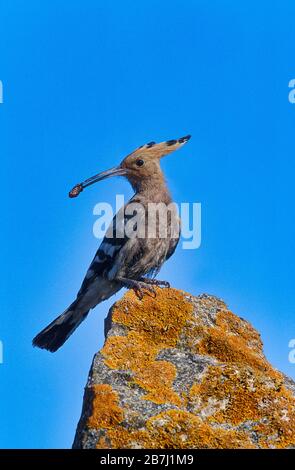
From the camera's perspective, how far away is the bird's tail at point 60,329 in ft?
23.3

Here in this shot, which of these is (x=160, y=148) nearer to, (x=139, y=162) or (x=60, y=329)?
(x=139, y=162)

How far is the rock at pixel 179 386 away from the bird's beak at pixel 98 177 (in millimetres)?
3152

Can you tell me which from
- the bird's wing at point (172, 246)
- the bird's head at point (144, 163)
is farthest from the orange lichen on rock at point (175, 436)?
the bird's head at point (144, 163)

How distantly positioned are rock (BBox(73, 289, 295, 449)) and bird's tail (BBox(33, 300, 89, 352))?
1889mm

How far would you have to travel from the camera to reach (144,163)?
27.3 ft

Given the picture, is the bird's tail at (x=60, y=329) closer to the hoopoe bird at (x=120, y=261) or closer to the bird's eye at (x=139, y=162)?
the hoopoe bird at (x=120, y=261)

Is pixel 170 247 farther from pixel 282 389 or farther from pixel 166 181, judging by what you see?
pixel 282 389

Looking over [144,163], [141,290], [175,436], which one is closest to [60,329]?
[141,290]

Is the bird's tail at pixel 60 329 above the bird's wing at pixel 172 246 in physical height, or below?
below

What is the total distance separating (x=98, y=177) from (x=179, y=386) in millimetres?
4352

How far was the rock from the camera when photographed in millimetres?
4023

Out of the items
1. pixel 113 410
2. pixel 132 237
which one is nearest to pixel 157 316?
pixel 113 410

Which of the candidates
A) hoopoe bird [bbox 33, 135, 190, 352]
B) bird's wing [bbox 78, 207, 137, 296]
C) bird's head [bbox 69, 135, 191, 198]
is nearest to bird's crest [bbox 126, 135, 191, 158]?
bird's head [bbox 69, 135, 191, 198]

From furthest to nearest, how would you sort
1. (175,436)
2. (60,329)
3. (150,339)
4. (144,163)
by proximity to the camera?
(144,163)
(60,329)
(150,339)
(175,436)
